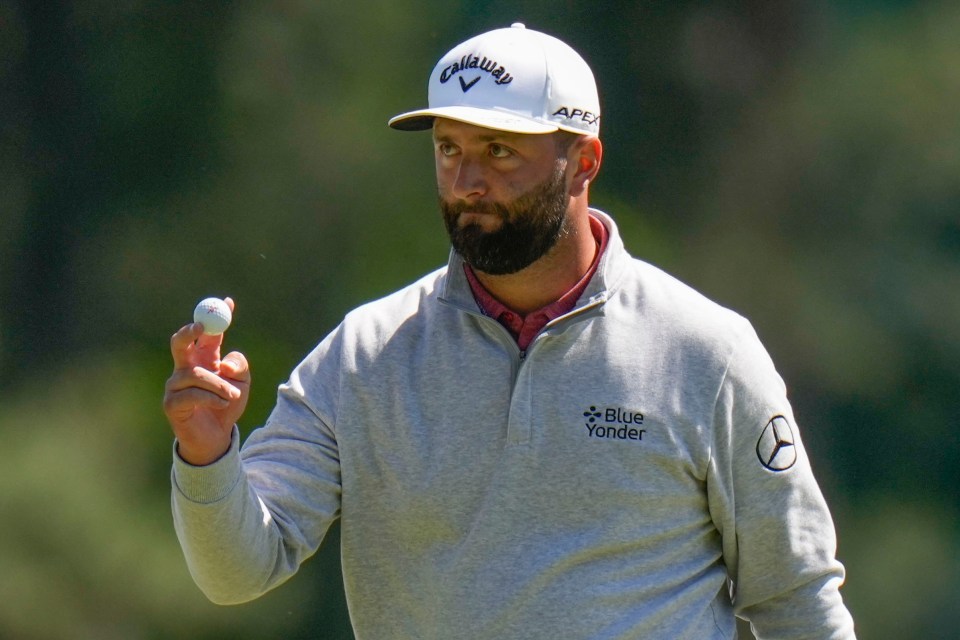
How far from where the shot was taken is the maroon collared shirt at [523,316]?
2.32 metres

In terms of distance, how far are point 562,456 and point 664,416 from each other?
18cm

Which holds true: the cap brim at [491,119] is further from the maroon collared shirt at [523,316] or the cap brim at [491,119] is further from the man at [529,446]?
the maroon collared shirt at [523,316]

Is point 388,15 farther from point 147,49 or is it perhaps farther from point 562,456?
point 562,456

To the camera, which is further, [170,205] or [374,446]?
[170,205]

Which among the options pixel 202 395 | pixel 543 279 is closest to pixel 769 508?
pixel 543 279

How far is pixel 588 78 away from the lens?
96.3 inches

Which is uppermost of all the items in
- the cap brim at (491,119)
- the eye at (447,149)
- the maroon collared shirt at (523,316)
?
the cap brim at (491,119)

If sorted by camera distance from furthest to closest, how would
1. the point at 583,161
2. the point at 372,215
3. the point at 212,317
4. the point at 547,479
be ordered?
the point at 372,215 → the point at 583,161 → the point at 547,479 → the point at 212,317

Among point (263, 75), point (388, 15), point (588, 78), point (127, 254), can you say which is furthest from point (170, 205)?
point (588, 78)

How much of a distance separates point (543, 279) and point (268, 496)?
0.58m

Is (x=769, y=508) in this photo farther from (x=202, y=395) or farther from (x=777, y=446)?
(x=202, y=395)

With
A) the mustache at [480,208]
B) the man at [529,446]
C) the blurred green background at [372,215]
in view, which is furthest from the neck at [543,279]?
the blurred green background at [372,215]

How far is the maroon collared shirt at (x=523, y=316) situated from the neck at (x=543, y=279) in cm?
1

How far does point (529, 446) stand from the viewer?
7.27 feet
